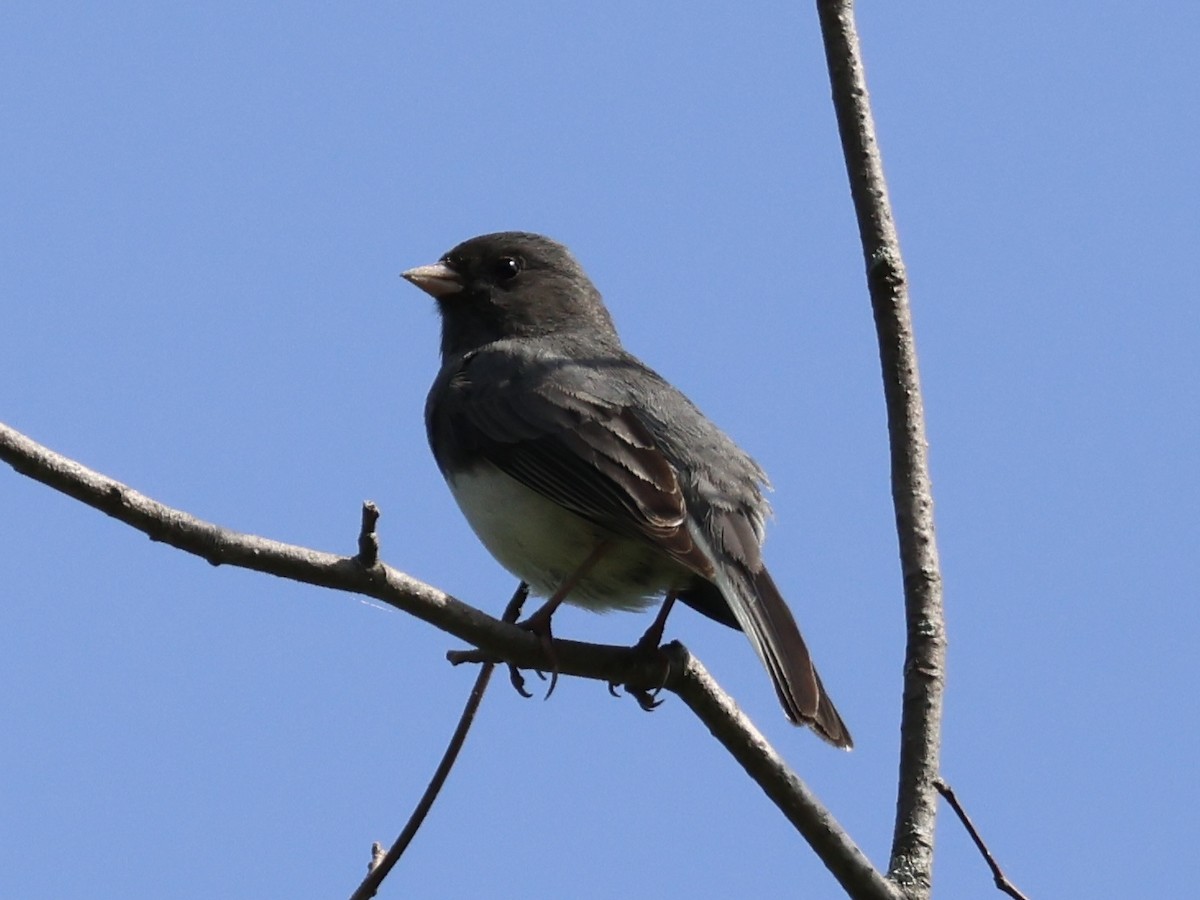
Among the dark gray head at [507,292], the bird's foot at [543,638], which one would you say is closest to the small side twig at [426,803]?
the bird's foot at [543,638]

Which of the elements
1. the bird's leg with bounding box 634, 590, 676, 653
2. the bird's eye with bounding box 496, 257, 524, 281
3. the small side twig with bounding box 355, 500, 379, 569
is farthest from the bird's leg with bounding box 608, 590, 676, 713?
the bird's eye with bounding box 496, 257, 524, 281

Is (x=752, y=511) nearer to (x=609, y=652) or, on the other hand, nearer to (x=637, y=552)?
(x=637, y=552)

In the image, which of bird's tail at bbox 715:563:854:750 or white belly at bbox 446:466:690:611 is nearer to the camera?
bird's tail at bbox 715:563:854:750

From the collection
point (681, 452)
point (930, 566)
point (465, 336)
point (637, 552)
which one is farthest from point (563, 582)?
point (465, 336)

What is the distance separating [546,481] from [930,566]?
4.10 feet

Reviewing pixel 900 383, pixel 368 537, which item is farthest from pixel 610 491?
pixel 368 537

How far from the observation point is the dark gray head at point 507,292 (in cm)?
565

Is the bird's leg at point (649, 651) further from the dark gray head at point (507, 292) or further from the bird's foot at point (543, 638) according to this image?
the dark gray head at point (507, 292)

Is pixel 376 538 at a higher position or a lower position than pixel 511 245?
lower

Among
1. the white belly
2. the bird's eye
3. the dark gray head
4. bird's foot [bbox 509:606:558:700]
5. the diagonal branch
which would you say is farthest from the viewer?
the bird's eye

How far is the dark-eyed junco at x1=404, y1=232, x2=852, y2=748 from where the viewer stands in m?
4.10

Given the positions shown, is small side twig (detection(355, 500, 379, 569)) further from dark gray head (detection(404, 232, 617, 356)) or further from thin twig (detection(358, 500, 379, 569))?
dark gray head (detection(404, 232, 617, 356))

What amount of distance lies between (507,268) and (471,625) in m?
2.98

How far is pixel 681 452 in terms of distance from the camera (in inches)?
179
